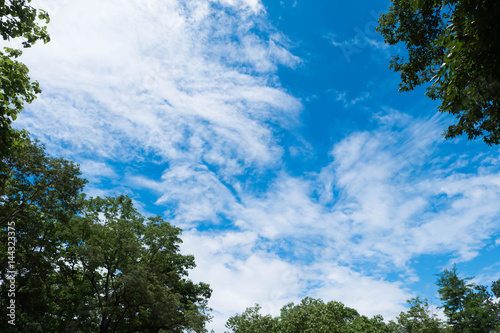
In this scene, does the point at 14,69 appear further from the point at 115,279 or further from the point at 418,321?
the point at 418,321

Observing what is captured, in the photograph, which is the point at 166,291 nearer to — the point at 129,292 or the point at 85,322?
the point at 129,292

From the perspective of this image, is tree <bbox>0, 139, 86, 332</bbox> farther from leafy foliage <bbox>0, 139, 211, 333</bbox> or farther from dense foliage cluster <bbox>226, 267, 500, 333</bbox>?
dense foliage cluster <bbox>226, 267, 500, 333</bbox>

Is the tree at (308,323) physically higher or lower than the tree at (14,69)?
lower

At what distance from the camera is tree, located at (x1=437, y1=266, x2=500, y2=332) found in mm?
37906

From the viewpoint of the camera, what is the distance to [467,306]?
40375mm

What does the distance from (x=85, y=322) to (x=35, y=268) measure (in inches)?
217

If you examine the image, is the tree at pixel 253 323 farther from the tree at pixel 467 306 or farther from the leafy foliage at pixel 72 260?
the tree at pixel 467 306

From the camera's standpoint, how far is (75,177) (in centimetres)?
2098

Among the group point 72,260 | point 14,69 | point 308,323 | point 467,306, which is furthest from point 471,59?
point 467,306

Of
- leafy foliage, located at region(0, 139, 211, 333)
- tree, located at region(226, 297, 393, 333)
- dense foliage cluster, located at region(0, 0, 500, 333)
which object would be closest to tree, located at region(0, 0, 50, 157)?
dense foliage cluster, located at region(0, 0, 500, 333)

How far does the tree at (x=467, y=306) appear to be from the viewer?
124 ft

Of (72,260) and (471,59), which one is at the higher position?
(72,260)

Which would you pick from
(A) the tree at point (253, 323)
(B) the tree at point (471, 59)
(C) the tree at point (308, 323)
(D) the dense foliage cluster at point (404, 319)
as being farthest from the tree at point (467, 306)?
(B) the tree at point (471, 59)

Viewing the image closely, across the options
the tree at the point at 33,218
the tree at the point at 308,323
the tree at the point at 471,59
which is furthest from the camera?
the tree at the point at 308,323
